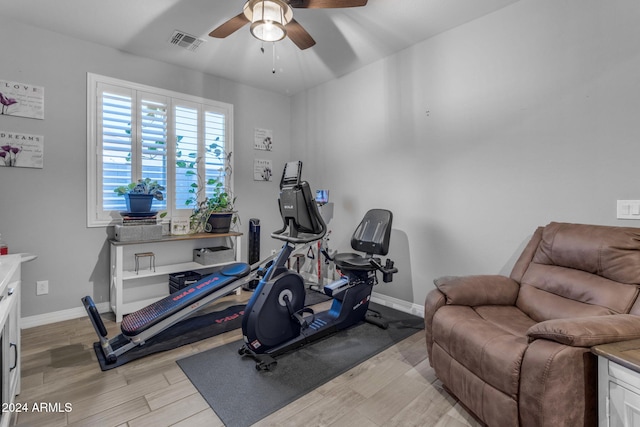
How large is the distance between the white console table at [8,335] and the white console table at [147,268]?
3.92 feet

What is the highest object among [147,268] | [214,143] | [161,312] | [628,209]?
[214,143]

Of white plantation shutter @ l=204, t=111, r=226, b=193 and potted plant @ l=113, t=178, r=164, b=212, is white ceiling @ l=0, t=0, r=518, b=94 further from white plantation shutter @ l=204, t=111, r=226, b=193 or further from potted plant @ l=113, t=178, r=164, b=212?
potted plant @ l=113, t=178, r=164, b=212

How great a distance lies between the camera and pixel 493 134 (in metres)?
2.62

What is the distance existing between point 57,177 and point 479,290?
12.6 ft

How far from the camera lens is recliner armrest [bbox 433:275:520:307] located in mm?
1983

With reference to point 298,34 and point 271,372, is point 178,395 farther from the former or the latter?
point 298,34

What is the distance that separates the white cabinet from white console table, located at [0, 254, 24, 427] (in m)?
2.35

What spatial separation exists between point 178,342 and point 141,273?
103 cm

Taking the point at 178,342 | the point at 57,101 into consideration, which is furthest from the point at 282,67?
the point at 178,342

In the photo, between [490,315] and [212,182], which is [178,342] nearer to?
[212,182]

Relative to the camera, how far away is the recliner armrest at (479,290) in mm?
1983

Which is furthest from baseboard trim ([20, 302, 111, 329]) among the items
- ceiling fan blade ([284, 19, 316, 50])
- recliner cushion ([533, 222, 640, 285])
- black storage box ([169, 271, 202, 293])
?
recliner cushion ([533, 222, 640, 285])

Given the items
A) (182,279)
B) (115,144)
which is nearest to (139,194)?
(115,144)

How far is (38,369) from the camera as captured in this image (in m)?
2.13
